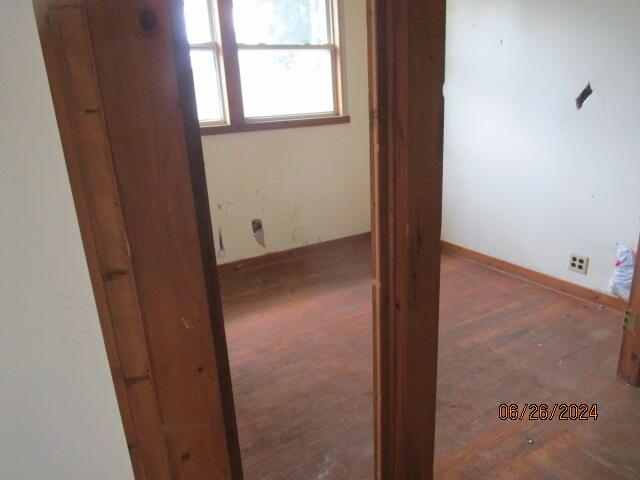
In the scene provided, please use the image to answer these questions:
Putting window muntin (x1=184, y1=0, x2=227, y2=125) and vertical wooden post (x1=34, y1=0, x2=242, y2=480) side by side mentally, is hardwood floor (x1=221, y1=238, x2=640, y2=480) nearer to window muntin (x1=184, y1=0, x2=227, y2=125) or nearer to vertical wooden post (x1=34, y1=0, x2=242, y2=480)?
vertical wooden post (x1=34, y1=0, x2=242, y2=480)

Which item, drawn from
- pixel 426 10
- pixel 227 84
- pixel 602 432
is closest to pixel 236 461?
pixel 426 10

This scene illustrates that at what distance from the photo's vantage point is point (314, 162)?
139 inches

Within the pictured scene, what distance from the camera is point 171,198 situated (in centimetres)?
65

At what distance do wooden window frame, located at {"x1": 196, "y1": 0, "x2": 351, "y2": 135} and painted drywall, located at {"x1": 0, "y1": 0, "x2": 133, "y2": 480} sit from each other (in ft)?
7.97

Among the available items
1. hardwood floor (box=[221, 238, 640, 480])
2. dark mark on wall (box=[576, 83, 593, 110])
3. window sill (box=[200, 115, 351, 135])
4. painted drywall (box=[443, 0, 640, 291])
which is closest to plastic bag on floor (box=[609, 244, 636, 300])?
painted drywall (box=[443, 0, 640, 291])

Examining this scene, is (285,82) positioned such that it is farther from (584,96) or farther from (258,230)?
(584,96)

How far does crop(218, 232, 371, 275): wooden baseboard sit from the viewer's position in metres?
3.36

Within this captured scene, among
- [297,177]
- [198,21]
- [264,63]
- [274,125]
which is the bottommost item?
[297,177]

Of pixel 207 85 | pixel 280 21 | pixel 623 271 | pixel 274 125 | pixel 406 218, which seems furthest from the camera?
pixel 274 125

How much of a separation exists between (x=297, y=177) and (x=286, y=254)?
1.99 ft

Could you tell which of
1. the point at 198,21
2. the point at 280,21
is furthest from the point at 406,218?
the point at 280,21

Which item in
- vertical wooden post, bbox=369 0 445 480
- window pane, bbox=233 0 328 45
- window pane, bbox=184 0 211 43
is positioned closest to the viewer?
vertical wooden post, bbox=369 0 445 480

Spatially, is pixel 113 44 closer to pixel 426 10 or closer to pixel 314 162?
pixel 426 10

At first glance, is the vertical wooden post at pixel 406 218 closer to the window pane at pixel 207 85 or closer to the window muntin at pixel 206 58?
the window muntin at pixel 206 58
